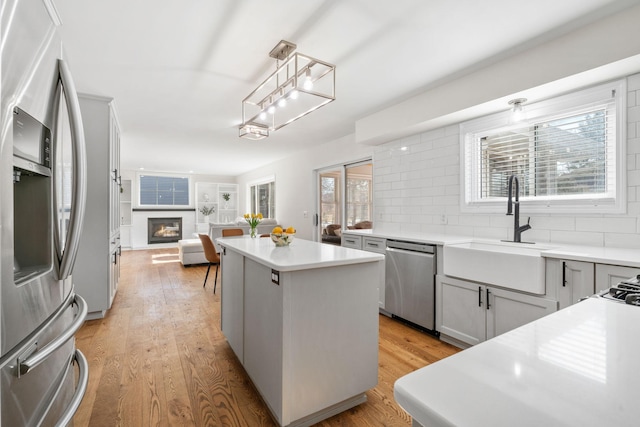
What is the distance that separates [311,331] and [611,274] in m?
1.75

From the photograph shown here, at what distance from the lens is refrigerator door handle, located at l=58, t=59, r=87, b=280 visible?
101cm

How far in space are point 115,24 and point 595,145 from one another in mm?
3518

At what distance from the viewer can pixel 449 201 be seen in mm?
3279

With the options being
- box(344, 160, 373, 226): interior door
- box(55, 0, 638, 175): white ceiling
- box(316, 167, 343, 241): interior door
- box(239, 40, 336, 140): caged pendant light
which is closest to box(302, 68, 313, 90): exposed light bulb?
box(239, 40, 336, 140): caged pendant light

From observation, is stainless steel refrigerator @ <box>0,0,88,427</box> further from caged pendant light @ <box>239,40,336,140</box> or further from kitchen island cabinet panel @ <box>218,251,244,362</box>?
caged pendant light @ <box>239,40,336,140</box>

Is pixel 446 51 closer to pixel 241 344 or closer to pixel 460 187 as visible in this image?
pixel 460 187

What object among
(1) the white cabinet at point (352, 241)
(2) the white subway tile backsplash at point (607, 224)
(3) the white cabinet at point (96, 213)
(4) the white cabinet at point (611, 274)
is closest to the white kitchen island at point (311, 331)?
(4) the white cabinet at point (611, 274)

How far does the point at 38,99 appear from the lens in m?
0.86

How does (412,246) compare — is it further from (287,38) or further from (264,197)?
(264,197)

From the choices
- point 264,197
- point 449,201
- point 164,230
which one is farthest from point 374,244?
point 164,230

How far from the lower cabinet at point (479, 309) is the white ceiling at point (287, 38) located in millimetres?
1816

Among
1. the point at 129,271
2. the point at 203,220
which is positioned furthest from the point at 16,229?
the point at 203,220

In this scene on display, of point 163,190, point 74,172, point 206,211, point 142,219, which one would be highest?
point 163,190

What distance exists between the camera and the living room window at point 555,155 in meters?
2.20
